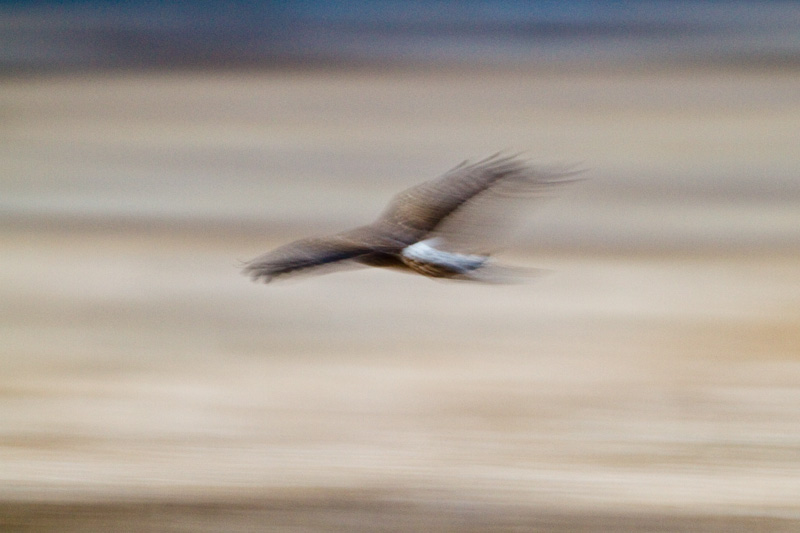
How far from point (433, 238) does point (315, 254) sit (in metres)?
0.23

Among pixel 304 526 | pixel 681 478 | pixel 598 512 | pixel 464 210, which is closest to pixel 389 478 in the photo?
pixel 304 526

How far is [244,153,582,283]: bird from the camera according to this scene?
1.59 metres

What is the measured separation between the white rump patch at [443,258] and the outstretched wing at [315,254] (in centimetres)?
4

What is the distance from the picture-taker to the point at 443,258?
1.62 m

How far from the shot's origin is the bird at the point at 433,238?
62.4 inches

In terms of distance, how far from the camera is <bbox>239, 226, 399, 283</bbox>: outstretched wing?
1.57m

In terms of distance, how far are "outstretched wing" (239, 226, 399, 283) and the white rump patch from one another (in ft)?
0.12

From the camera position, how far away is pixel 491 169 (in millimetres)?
1876

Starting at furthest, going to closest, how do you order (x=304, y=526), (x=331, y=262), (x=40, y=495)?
1. (x=40, y=495)
2. (x=304, y=526)
3. (x=331, y=262)

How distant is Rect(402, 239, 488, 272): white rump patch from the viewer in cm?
160

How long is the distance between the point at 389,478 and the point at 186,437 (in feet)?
1.93

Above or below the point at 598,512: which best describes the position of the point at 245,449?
above

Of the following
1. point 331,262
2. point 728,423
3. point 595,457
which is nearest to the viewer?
point 331,262

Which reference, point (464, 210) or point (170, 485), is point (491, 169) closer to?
point (464, 210)
